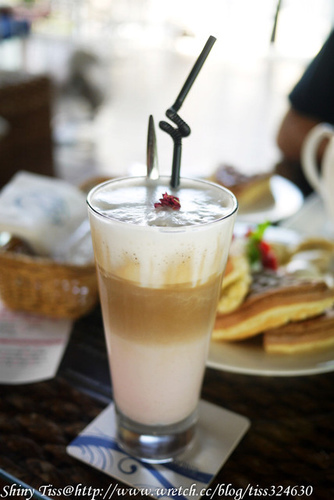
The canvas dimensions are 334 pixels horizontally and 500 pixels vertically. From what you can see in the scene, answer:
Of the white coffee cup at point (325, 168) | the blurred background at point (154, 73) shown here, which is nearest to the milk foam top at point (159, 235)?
the blurred background at point (154, 73)

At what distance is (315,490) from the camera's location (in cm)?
49

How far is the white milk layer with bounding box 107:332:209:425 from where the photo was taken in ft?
1.61

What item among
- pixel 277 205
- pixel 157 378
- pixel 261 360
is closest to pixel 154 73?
pixel 277 205

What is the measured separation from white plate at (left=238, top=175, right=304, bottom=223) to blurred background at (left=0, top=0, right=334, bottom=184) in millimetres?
263

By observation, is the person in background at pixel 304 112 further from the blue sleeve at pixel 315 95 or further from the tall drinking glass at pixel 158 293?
the tall drinking glass at pixel 158 293

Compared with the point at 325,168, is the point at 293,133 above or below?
below

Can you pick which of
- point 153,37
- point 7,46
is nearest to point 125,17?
point 153,37

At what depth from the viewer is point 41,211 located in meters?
0.87

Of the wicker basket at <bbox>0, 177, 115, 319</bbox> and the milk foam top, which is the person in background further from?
the milk foam top

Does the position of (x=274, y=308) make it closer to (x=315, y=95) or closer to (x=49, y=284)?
(x=49, y=284)

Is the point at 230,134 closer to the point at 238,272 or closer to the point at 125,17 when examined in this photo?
the point at 238,272

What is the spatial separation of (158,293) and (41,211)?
1.57 ft

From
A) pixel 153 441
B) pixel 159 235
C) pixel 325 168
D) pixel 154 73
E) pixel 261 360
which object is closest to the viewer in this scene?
pixel 159 235

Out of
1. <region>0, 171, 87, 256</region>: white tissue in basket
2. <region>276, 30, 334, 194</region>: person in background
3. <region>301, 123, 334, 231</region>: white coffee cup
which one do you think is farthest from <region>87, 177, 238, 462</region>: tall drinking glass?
<region>276, 30, 334, 194</region>: person in background
